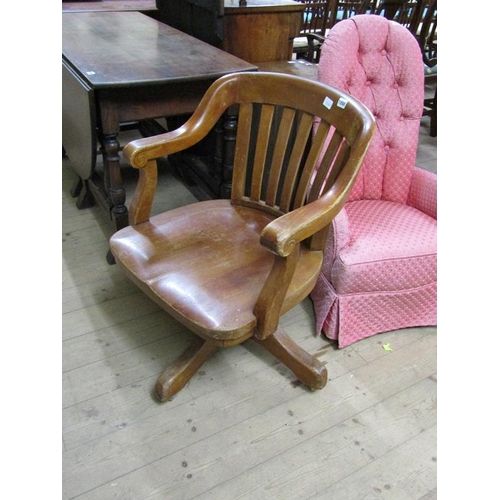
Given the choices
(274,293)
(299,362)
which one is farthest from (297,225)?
(299,362)

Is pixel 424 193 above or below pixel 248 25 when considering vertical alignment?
below

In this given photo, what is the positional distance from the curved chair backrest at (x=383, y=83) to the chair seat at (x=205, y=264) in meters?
0.55

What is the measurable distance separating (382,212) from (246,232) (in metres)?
0.57

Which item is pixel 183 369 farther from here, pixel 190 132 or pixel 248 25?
pixel 248 25

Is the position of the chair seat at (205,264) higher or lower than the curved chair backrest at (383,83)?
lower

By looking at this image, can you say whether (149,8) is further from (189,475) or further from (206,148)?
(189,475)

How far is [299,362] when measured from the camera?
4.50 ft

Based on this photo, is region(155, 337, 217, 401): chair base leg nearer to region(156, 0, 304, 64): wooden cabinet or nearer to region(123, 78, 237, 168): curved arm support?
region(123, 78, 237, 168): curved arm support

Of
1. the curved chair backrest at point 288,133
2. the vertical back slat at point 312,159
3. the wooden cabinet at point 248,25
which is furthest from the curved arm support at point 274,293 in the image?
the wooden cabinet at point 248,25

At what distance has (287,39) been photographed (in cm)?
219

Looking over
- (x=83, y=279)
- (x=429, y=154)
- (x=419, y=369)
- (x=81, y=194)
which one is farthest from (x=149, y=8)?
(x=419, y=369)

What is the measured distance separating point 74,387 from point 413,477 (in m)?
1.02

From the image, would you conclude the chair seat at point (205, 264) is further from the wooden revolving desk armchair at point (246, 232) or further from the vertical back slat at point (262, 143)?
the vertical back slat at point (262, 143)

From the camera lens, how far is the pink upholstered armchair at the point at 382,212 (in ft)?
4.76
